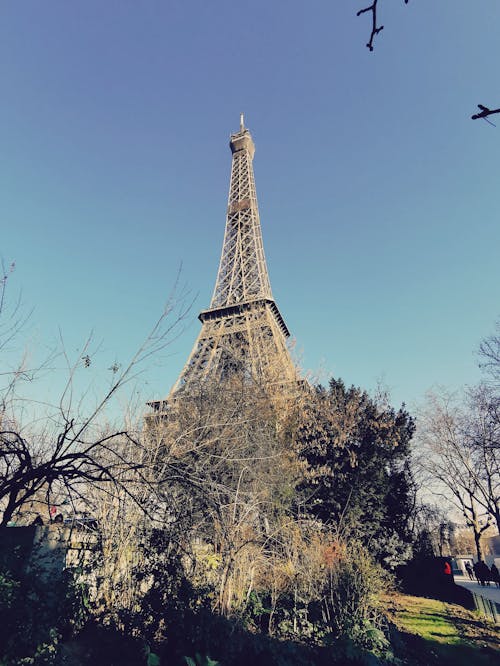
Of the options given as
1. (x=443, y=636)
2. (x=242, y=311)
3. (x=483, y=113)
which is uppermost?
(x=242, y=311)

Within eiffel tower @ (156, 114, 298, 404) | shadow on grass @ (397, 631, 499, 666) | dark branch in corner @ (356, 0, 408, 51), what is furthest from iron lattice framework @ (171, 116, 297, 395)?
dark branch in corner @ (356, 0, 408, 51)

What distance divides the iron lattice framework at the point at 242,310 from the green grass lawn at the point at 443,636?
8294 mm

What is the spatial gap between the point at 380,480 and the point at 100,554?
405 inches

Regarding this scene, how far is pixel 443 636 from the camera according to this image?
810 cm

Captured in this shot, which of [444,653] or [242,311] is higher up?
[242,311]

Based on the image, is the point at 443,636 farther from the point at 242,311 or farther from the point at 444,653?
the point at 242,311

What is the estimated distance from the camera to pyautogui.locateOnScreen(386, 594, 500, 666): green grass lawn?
22.2ft

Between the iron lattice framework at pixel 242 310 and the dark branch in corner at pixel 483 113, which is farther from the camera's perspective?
the iron lattice framework at pixel 242 310

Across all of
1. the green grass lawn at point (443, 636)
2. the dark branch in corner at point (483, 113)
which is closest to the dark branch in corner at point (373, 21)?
the dark branch in corner at point (483, 113)

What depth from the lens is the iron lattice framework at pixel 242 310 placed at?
16656 millimetres

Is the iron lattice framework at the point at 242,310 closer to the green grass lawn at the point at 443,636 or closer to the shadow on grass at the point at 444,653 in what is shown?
the green grass lawn at the point at 443,636

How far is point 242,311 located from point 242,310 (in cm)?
9

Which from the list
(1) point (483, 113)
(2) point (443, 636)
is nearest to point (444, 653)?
(2) point (443, 636)

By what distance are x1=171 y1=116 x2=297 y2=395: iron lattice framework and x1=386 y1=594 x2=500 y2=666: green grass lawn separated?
8.29 meters
